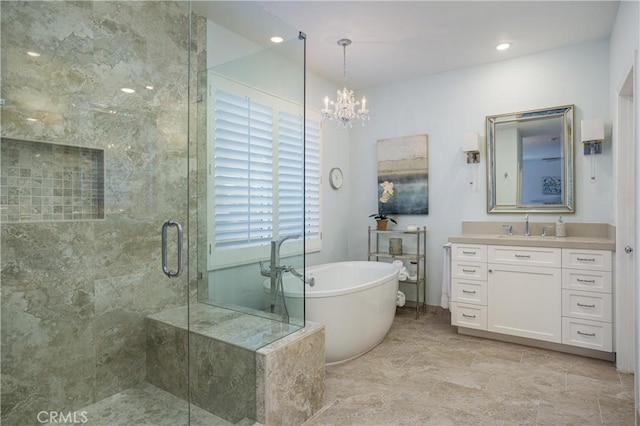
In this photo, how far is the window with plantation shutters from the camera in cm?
223

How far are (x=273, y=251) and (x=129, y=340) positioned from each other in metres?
1.11

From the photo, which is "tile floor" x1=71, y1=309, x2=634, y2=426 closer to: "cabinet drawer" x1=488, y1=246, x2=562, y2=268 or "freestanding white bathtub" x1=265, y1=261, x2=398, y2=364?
"freestanding white bathtub" x1=265, y1=261, x2=398, y2=364

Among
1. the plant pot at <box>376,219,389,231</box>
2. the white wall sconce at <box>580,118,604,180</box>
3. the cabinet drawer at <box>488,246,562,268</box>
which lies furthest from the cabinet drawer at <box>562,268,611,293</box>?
the plant pot at <box>376,219,389,231</box>

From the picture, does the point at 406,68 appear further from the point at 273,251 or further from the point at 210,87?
the point at 273,251

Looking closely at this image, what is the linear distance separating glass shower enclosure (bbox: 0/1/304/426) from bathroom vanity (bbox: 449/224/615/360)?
6.31ft

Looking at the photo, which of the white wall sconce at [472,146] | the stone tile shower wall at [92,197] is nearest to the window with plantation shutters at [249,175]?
the stone tile shower wall at [92,197]

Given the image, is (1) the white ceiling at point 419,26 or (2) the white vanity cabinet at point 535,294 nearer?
(1) the white ceiling at point 419,26

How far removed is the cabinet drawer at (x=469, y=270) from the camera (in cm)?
340

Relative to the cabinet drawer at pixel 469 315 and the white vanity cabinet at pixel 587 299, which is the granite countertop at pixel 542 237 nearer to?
the white vanity cabinet at pixel 587 299

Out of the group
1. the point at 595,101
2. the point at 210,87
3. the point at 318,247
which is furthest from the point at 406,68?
the point at 210,87

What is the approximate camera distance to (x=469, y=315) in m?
3.46

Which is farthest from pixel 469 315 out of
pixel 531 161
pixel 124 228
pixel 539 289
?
pixel 124 228

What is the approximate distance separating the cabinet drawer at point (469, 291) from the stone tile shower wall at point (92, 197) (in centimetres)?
245

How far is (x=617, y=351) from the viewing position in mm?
2762
